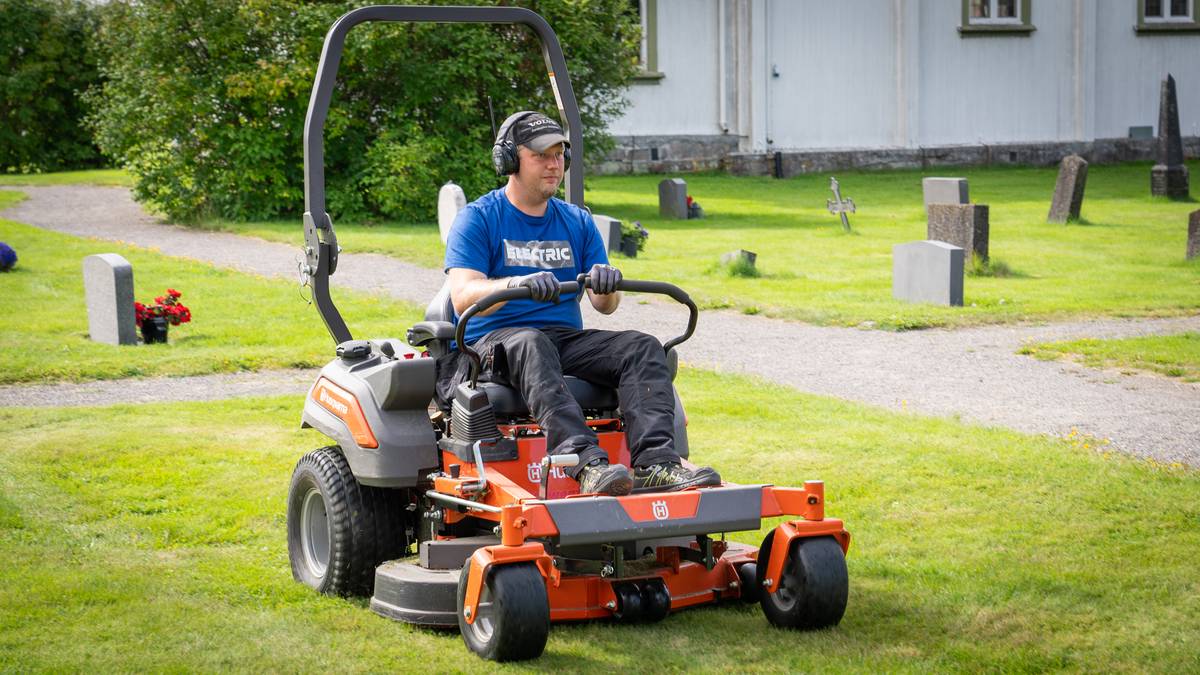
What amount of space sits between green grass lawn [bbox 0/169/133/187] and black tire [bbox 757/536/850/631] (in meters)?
26.5

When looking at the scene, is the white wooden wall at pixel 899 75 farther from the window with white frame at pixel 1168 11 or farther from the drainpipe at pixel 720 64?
the window with white frame at pixel 1168 11

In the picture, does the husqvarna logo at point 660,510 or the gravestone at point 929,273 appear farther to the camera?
the gravestone at point 929,273

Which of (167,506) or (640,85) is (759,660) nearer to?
(167,506)

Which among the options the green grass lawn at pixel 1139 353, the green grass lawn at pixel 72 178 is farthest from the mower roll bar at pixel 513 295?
the green grass lawn at pixel 72 178

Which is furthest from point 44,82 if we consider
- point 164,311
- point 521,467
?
point 521,467

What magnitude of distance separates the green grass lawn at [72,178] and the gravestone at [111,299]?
1759 cm

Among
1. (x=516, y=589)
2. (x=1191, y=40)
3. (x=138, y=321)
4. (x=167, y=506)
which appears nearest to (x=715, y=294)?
(x=138, y=321)

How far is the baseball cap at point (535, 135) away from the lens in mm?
5531

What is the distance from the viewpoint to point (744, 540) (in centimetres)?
634

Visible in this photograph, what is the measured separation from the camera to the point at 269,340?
12.4 m

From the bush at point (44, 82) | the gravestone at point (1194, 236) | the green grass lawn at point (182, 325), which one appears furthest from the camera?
the bush at point (44, 82)

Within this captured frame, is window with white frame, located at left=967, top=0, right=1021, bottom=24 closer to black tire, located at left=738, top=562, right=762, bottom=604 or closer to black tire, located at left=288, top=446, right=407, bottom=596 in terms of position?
black tire, located at left=738, top=562, right=762, bottom=604

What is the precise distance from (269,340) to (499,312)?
729cm

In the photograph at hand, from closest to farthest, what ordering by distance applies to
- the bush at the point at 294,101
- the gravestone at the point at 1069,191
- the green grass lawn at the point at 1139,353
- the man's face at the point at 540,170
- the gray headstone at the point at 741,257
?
the man's face at the point at 540,170
the green grass lawn at the point at 1139,353
the gray headstone at the point at 741,257
the bush at the point at 294,101
the gravestone at the point at 1069,191
